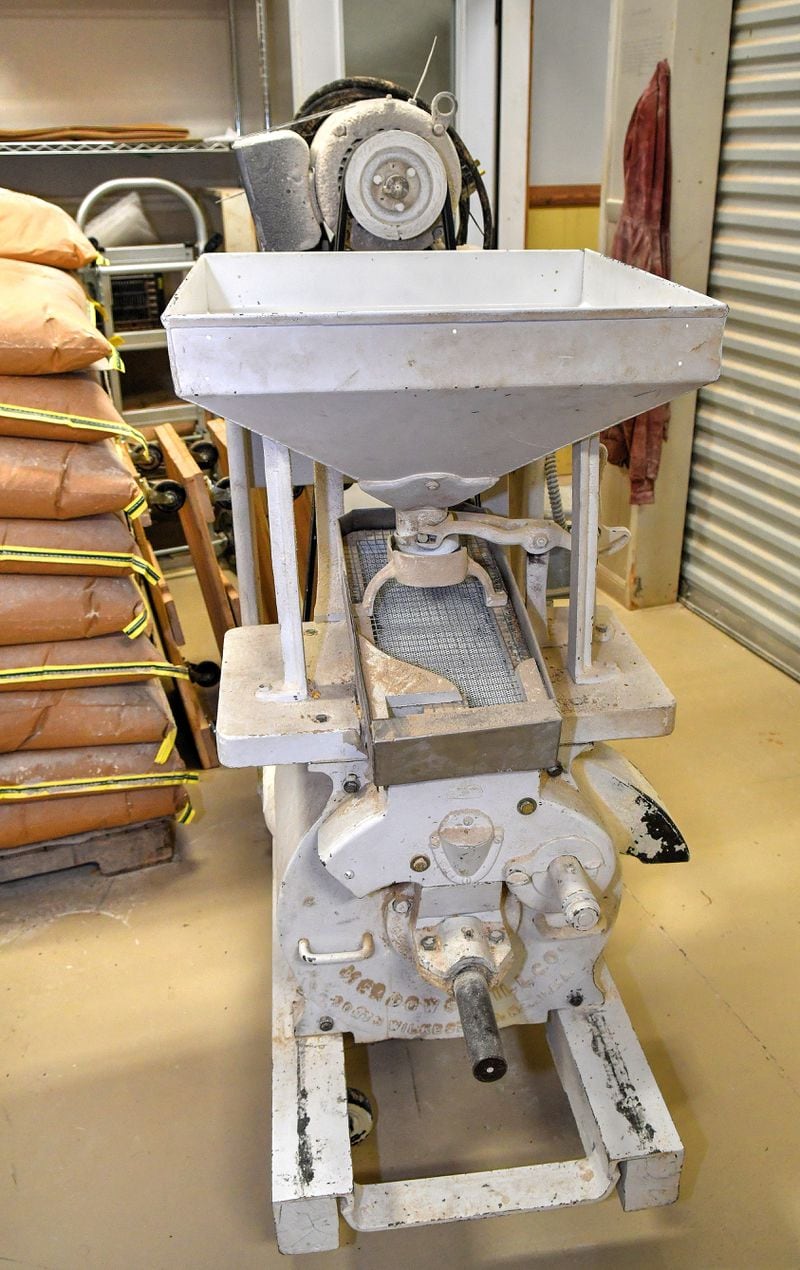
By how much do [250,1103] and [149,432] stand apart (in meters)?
2.52

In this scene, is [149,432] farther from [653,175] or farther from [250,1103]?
[250,1103]

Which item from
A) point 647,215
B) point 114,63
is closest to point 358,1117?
point 647,215

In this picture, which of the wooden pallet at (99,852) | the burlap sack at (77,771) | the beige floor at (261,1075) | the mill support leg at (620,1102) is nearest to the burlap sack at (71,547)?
the burlap sack at (77,771)

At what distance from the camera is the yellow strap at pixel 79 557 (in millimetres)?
2012

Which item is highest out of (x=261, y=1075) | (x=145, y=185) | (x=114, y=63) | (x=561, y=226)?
(x=114, y=63)

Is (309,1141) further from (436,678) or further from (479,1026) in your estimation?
(436,678)

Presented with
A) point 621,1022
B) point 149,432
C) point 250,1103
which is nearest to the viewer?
point 621,1022

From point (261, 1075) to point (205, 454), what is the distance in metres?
1.88

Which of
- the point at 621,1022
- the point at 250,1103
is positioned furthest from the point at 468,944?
the point at 250,1103

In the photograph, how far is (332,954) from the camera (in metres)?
1.44

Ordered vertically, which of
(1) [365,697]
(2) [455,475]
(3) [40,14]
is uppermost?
(3) [40,14]

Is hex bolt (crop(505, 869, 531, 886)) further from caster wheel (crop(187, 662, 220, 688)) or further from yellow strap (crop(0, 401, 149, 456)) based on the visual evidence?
caster wheel (crop(187, 662, 220, 688))

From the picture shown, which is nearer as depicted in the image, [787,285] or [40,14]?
[787,285]

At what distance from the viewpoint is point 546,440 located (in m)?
1.29
